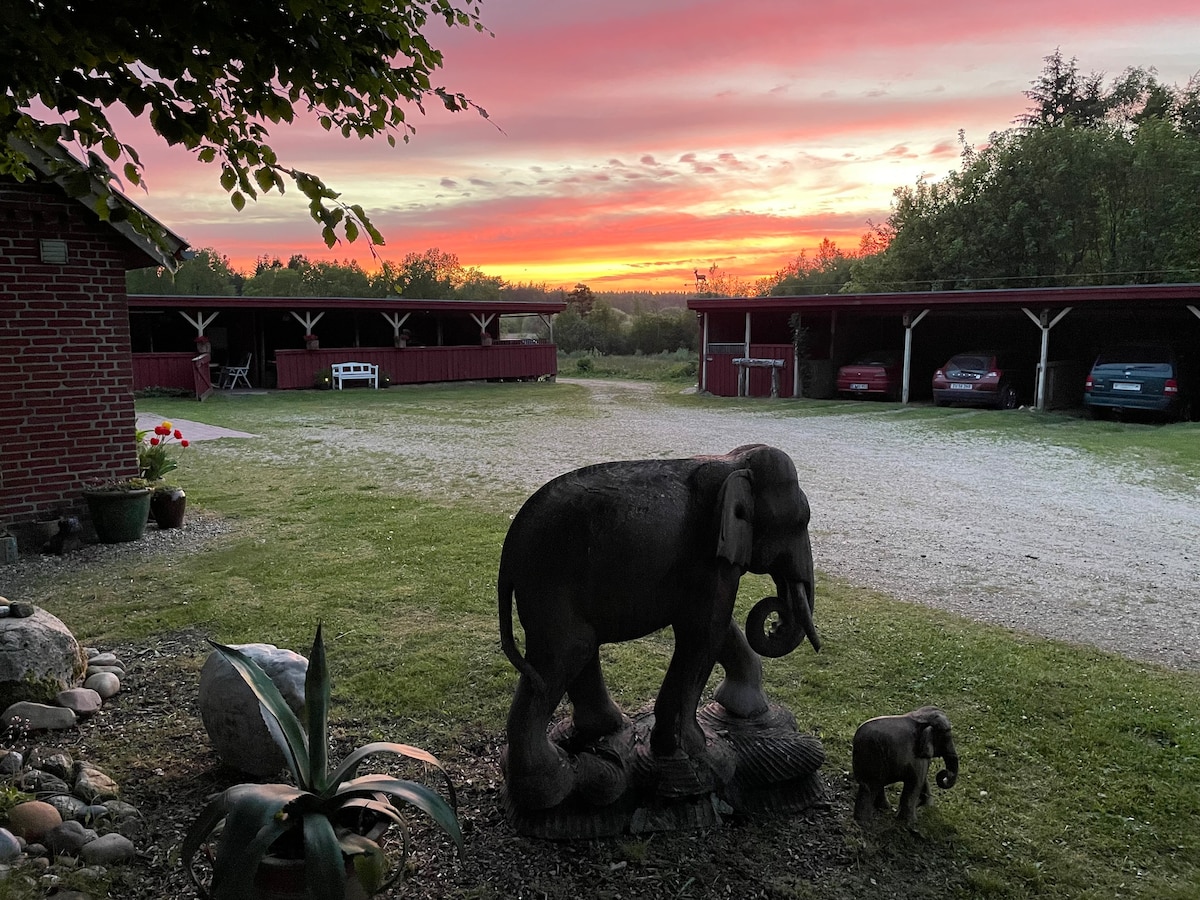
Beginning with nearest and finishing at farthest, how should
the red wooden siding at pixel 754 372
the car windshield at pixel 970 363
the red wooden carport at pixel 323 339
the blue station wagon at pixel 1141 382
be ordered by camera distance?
the blue station wagon at pixel 1141 382
the car windshield at pixel 970 363
the red wooden siding at pixel 754 372
the red wooden carport at pixel 323 339

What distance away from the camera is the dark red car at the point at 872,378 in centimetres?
2148

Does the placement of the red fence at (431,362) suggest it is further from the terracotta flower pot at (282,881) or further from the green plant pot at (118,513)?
the terracotta flower pot at (282,881)

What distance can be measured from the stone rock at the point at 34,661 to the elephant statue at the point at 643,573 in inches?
98.8

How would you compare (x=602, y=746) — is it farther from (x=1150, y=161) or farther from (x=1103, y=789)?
(x=1150, y=161)

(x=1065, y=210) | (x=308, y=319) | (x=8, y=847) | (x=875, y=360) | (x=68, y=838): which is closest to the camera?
(x=8, y=847)

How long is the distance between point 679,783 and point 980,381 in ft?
60.3

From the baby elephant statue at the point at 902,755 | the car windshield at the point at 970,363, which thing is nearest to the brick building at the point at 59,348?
the baby elephant statue at the point at 902,755

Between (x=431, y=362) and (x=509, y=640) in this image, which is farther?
(x=431, y=362)

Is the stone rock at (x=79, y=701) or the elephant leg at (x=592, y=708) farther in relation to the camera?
the stone rock at (x=79, y=701)

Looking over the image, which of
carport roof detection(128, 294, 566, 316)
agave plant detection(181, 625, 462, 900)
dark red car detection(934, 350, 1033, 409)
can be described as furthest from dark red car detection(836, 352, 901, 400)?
agave plant detection(181, 625, 462, 900)

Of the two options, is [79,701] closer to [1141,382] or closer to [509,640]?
[509,640]

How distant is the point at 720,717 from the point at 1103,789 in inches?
62.4

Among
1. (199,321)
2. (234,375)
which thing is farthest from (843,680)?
(234,375)

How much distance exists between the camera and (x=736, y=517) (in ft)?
9.33
